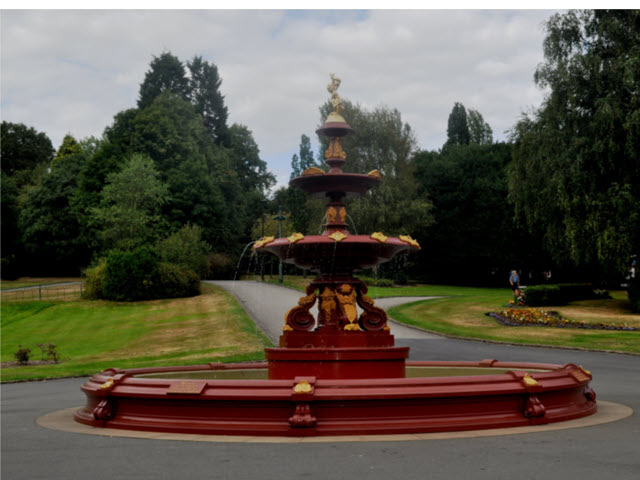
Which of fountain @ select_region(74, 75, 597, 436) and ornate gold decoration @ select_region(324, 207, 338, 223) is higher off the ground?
ornate gold decoration @ select_region(324, 207, 338, 223)

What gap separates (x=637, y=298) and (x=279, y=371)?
88.5 feet

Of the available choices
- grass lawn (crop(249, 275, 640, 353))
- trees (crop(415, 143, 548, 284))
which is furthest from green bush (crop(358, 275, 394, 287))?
trees (crop(415, 143, 548, 284))

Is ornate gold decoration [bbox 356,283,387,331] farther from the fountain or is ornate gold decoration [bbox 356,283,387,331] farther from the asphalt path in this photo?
the asphalt path

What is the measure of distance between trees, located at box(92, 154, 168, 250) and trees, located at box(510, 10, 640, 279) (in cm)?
2703

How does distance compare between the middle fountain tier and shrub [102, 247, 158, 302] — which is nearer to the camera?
the middle fountain tier

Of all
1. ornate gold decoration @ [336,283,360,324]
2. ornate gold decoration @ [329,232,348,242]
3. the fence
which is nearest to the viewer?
ornate gold decoration @ [329,232,348,242]

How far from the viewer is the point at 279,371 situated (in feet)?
34.2

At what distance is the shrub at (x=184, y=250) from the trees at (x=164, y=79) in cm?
3049

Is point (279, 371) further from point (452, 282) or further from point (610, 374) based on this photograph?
point (452, 282)

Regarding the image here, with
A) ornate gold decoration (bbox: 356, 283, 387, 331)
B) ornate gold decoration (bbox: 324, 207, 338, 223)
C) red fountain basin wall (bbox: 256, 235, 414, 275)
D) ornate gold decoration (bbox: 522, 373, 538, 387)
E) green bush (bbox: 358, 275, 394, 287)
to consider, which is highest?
ornate gold decoration (bbox: 324, 207, 338, 223)

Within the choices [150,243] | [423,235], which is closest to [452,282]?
[423,235]

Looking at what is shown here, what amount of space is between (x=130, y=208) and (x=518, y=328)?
29.5 m

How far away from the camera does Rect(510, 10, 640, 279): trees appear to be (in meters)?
29.0

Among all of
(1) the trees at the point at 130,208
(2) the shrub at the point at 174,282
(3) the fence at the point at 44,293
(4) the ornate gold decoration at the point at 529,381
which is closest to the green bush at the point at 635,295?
(4) the ornate gold decoration at the point at 529,381
